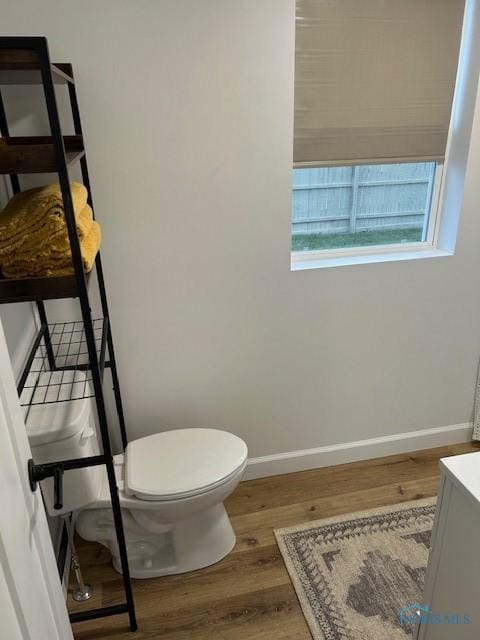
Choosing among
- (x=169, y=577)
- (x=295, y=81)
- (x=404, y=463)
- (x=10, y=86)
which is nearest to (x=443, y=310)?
(x=404, y=463)

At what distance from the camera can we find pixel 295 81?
1.86 metres

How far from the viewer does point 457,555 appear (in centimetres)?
119

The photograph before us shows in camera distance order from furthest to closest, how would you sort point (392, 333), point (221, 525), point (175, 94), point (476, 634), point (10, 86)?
point (392, 333)
point (221, 525)
point (175, 94)
point (10, 86)
point (476, 634)

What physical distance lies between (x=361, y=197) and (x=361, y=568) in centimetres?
152

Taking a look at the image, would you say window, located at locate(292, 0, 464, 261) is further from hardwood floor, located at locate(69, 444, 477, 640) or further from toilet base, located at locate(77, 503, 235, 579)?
toilet base, located at locate(77, 503, 235, 579)

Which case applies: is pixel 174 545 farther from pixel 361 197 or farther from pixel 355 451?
pixel 361 197

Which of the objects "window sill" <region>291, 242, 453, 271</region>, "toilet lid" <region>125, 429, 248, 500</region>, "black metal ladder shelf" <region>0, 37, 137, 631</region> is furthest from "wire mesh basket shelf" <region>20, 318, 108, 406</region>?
"window sill" <region>291, 242, 453, 271</region>

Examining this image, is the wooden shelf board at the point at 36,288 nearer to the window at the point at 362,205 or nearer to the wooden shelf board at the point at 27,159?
the wooden shelf board at the point at 27,159

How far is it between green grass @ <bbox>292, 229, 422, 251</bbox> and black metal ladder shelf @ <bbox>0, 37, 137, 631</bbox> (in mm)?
897

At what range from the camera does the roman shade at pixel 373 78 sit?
1.83 meters

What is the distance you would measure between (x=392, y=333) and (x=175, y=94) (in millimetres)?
1383

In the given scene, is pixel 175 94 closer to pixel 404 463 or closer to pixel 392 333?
pixel 392 333

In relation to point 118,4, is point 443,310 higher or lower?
lower

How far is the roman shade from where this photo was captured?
1830 mm
